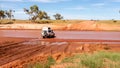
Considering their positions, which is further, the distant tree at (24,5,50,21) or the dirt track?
the distant tree at (24,5,50,21)

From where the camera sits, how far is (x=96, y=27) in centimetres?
9375

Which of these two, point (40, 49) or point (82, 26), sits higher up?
point (40, 49)

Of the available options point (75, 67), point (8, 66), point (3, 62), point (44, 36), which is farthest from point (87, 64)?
point (44, 36)

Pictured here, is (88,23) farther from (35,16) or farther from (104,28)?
(35,16)

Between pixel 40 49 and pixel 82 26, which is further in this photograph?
pixel 82 26

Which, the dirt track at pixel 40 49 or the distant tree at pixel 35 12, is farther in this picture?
→ the distant tree at pixel 35 12

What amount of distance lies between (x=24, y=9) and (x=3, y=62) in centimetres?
10113

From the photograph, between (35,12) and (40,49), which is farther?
(35,12)

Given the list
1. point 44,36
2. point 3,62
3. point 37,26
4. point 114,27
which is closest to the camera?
point 3,62

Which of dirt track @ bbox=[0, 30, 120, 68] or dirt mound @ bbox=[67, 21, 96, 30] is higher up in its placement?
dirt track @ bbox=[0, 30, 120, 68]

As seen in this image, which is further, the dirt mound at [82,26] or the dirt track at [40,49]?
the dirt mound at [82,26]

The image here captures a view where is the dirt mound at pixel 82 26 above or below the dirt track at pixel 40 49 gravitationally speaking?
below

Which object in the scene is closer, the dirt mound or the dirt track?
the dirt track

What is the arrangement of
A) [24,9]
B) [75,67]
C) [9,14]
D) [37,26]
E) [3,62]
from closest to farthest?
[75,67], [3,62], [37,26], [24,9], [9,14]
